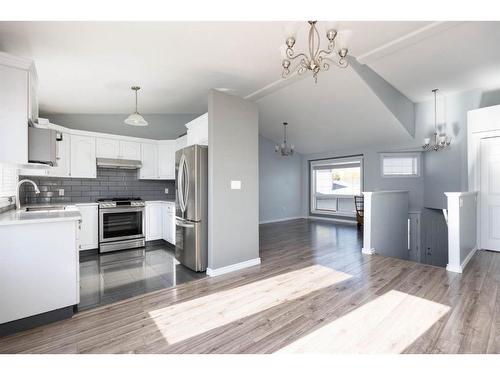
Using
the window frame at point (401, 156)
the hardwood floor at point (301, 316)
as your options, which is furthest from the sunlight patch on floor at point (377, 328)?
the window frame at point (401, 156)

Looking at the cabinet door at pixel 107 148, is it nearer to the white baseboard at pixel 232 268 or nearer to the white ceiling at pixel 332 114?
the white baseboard at pixel 232 268

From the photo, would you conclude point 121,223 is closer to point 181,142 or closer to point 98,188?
point 98,188

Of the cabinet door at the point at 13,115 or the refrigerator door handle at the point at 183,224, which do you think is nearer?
the cabinet door at the point at 13,115

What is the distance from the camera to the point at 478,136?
4332 millimetres

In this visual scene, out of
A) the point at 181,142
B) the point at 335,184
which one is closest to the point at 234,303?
the point at 181,142

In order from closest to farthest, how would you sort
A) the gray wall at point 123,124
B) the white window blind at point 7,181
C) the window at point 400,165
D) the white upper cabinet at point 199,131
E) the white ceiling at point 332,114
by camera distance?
the white window blind at point 7,181, the white upper cabinet at point 199,131, the gray wall at point 123,124, the white ceiling at point 332,114, the window at point 400,165

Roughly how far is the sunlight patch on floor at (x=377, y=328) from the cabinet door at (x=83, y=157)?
4.44m

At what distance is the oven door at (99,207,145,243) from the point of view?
4.23m

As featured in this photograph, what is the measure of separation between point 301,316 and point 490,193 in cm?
449

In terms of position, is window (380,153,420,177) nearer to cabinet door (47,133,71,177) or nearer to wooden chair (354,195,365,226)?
wooden chair (354,195,365,226)

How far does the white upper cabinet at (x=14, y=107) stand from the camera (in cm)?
201

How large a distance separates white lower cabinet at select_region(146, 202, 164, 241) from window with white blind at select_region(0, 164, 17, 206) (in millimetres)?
1952
